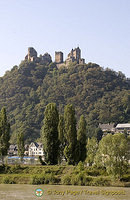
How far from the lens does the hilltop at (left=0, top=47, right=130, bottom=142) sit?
14888 cm

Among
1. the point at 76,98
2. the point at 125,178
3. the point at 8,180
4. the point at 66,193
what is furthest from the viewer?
the point at 76,98

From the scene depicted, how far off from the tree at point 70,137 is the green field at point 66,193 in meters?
10.2

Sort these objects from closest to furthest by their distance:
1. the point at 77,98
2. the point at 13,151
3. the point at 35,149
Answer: the point at 35,149, the point at 13,151, the point at 77,98

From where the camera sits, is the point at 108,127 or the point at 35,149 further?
the point at 108,127

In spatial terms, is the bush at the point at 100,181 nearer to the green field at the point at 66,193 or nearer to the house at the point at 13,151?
the green field at the point at 66,193

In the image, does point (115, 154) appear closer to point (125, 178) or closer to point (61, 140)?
point (125, 178)

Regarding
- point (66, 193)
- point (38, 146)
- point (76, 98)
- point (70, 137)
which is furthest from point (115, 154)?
point (76, 98)

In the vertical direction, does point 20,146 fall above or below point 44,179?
above

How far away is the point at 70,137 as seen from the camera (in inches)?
2035

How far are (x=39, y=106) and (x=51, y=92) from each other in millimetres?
16484

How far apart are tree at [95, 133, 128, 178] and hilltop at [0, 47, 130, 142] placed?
307 ft

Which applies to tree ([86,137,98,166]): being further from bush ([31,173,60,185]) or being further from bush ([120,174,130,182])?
bush ([31,173,60,185])

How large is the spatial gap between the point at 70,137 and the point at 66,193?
16.5 m

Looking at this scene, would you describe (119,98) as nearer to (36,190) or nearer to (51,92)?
(51,92)
